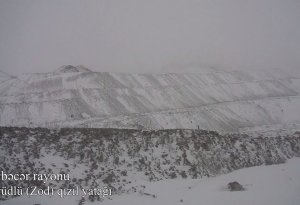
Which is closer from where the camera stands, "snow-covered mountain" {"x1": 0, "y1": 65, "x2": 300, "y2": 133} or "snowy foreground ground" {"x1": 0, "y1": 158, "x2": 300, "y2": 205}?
"snowy foreground ground" {"x1": 0, "y1": 158, "x2": 300, "y2": 205}

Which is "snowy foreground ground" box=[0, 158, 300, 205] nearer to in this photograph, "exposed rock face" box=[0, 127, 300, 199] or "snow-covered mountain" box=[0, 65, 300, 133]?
"exposed rock face" box=[0, 127, 300, 199]

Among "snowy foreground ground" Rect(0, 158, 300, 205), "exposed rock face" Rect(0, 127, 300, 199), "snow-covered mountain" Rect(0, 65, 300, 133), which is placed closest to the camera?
"snowy foreground ground" Rect(0, 158, 300, 205)

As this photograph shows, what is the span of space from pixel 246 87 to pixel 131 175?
56755 mm

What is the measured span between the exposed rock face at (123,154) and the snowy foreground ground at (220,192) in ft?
2.62

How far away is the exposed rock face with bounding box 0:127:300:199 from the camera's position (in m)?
14.4

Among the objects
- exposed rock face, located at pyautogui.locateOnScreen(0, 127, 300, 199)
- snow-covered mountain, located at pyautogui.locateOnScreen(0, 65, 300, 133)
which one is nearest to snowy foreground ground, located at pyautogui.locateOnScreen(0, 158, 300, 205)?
exposed rock face, located at pyautogui.locateOnScreen(0, 127, 300, 199)

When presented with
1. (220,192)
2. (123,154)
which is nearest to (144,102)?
(123,154)

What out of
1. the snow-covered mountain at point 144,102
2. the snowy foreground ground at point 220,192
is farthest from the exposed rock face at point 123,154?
the snow-covered mountain at point 144,102

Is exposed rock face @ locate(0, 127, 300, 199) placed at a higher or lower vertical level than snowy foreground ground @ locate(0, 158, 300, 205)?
higher

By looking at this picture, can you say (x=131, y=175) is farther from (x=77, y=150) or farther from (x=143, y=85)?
(x=143, y=85)

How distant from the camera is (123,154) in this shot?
16469 millimetres

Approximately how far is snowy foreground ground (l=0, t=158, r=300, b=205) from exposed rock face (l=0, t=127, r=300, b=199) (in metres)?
0.80

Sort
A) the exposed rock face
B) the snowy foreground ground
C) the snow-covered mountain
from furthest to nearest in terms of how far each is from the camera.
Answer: the snow-covered mountain < the exposed rock face < the snowy foreground ground

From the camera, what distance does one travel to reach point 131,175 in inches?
600
